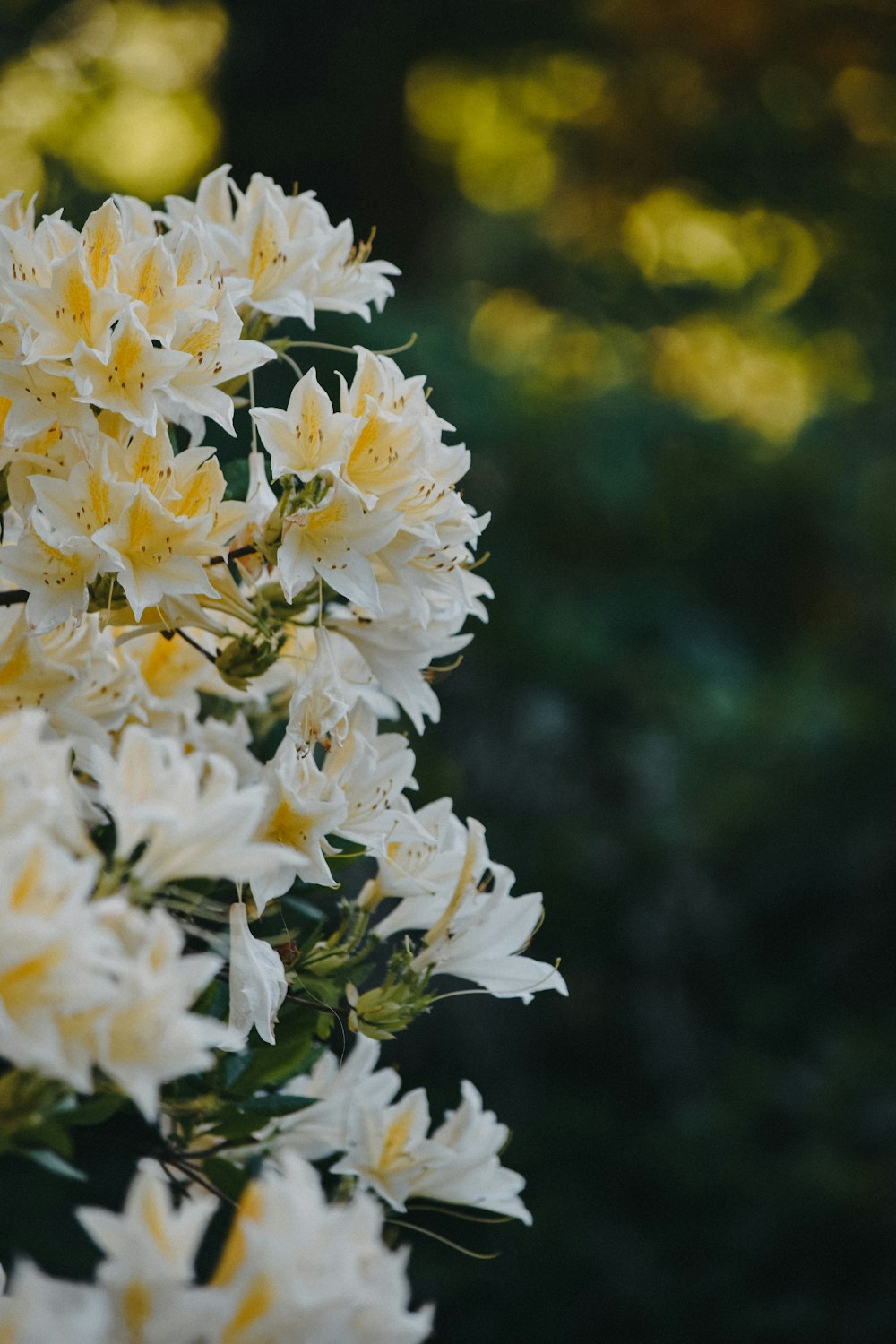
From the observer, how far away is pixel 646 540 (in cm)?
497

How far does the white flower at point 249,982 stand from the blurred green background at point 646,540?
1.51m

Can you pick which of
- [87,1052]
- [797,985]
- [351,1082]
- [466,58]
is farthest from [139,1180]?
[466,58]

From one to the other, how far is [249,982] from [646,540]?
4.30 m

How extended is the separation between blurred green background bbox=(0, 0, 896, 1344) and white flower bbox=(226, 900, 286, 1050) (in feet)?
4.95

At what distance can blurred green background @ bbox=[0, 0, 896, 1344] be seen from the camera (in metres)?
2.79

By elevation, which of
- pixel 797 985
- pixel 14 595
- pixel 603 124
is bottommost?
pixel 797 985

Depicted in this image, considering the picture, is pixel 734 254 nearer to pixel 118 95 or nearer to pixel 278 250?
pixel 118 95

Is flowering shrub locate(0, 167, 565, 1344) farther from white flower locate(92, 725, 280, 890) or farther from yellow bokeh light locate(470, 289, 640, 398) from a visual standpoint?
yellow bokeh light locate(470, 289, 640, 398)

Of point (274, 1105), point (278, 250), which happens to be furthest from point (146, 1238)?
point (278, 250)

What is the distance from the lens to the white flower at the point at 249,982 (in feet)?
2.60

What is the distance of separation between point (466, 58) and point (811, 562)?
→ 7.76 ft

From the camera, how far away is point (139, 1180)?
555 mm

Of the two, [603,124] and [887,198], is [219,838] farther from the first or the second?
[603,124]

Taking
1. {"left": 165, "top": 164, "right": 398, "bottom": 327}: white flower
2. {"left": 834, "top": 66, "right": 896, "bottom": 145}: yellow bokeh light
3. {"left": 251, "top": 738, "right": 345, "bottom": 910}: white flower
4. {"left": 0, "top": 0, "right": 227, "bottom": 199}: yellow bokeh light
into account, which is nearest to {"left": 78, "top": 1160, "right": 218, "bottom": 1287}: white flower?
{"left": 251, "top": 738, "right": 345, "bottom": 910}: white flower
